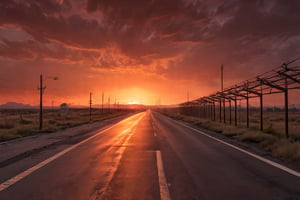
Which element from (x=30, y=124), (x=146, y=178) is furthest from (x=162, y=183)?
(x=30, y=124)

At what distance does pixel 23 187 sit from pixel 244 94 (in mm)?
19321

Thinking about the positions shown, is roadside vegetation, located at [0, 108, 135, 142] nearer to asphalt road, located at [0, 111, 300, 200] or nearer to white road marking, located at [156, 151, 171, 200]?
asphalt road, located at [0, 111, 300, 200]

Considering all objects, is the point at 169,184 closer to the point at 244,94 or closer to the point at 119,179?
the point at 119,179

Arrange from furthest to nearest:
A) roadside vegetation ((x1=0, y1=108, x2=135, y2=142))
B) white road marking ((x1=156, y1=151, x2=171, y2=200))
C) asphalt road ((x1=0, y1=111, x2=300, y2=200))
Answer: roadside vegetation ((x1=0, y1=108, x2=135, y2=142)) → asphalt road ((x1=0, y1=111, x2=300, y2=200)) → white road marking ((x1=156, y1=151, x2=171, y2=200))

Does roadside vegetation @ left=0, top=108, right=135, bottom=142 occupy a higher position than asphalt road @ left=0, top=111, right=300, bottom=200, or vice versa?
asphalt road @ left=0, top=111, right=300, bottom=200

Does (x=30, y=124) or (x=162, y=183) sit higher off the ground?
(x=162, y=183)

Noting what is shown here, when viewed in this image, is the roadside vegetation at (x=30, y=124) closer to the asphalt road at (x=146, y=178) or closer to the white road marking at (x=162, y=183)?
the asphalt road at (x=146, y=178)

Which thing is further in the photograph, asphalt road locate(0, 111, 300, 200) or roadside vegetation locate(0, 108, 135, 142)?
roadside vegetation locate(0, 108, 135, 142)

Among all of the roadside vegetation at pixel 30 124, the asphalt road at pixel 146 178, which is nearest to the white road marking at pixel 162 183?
the asphalt road at pixel 146 178

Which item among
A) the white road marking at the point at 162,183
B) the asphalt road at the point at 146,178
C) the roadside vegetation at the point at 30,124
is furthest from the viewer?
the roadside vegetation at the point at 30,124

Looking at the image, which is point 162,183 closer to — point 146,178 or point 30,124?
point 146,178

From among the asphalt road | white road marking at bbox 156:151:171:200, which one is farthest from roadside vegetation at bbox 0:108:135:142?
white road marking at bbox 156:151:171:200

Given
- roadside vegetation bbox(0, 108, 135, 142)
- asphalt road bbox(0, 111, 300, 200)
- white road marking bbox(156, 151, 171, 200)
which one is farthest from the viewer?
roadside vegetation bbox(0, 108, 135, 142)

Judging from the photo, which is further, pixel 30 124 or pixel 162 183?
pixel 30 124
